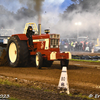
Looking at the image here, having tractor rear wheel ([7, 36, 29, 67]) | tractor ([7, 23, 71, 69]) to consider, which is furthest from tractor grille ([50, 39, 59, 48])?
tractor rear wheel ([7, 36, 29, 67])

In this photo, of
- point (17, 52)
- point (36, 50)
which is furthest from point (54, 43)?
point (17, 52)

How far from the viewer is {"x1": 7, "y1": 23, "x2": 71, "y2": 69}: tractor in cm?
1091

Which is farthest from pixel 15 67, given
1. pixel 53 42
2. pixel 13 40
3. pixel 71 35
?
pixel 71 35

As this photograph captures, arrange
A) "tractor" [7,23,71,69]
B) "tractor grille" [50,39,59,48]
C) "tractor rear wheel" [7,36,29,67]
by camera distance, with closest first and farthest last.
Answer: "tractor" [7,23,71,69] < "tractor grille" [50,39,59,48] < "tractor rear wheel" [7,36,29,67]

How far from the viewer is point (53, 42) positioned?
11453 mm

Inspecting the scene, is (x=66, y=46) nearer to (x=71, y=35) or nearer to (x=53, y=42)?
(x=53, y=42)

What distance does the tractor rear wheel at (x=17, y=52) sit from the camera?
1184cm

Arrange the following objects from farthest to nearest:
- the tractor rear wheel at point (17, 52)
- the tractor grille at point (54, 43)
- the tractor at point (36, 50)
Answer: the tractor rear wheel at point (17, 52), the tractor grille at point (54, 43), the tractor at point (36, 50)

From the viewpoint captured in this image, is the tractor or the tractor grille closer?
the tractor

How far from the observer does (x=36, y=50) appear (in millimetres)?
12195

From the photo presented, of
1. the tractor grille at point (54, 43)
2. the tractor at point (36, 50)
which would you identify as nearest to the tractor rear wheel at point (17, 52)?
the tractor at point (36, 50)

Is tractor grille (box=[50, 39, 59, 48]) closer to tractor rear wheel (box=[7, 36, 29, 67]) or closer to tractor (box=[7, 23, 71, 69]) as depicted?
tractor (box=[7, 23, 71, 69])

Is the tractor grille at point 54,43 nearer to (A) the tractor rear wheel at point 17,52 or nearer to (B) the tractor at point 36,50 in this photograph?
(B) the tractor at point 36,50

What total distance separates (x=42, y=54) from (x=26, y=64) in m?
1.29
